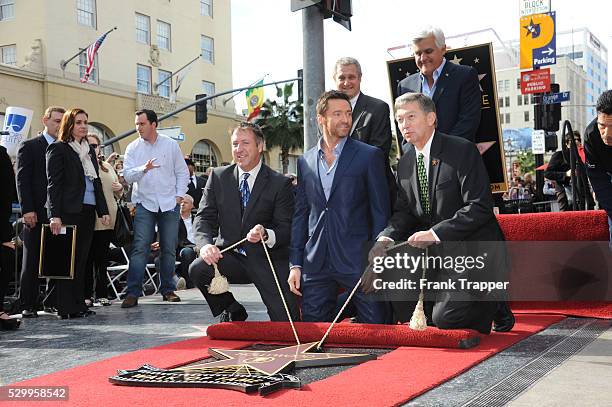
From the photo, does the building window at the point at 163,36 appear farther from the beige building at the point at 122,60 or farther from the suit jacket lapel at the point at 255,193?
the suit jacket lapel at the point at 255,193

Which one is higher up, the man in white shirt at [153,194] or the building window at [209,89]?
the building window at [209,89]

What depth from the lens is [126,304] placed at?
7.09m

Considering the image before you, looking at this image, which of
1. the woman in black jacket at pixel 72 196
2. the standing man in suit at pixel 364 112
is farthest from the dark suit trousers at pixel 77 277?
the standing man in suit at pixel 364 112

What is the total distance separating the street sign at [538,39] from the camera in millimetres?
16531

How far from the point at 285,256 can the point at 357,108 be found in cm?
123

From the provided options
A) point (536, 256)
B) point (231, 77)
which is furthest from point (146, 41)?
point (536, 256)

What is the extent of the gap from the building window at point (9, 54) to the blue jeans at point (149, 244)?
80.4 feet

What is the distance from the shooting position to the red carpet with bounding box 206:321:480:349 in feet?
13.5

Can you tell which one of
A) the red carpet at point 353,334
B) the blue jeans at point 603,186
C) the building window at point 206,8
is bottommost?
the red carpet at point 353,334

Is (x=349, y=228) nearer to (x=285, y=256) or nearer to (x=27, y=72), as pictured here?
(x=285, y=256)

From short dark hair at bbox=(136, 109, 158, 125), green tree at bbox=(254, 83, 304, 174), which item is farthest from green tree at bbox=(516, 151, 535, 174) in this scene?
short dark hair at bbox=(136, 109, 158, 125)

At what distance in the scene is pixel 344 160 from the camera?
4.73m

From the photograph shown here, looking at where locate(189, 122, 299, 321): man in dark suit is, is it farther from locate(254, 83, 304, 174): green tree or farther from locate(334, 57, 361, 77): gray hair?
locate(254, 83, 304, 174): green tree

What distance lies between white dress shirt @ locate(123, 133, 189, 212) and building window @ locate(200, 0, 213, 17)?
31611 mm
